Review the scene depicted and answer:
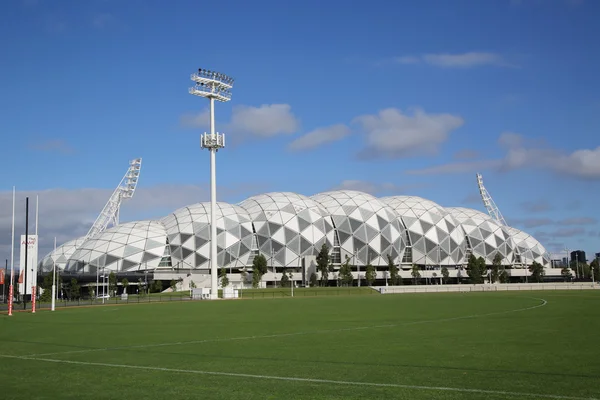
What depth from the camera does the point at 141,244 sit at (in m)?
103

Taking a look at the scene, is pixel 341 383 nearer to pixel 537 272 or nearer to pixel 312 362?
pixel 312 362

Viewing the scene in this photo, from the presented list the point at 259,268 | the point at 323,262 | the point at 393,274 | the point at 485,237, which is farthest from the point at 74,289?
the point at 485,237

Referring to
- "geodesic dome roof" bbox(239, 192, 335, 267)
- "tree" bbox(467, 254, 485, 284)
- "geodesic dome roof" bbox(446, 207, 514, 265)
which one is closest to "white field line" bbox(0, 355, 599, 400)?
"geodesic dome roof" bbox(239, 192, 335, 267)

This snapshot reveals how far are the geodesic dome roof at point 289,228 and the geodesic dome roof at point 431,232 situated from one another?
69.4 feet

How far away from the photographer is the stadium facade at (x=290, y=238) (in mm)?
103500

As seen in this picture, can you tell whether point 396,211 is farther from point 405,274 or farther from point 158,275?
point 158,275

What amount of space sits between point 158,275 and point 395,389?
92.1 metres

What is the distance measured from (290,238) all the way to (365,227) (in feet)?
54.1

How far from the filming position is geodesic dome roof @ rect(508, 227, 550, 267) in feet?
505

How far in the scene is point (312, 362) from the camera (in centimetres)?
1327

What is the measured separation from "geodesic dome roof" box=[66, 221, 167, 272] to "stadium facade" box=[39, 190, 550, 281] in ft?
0.56

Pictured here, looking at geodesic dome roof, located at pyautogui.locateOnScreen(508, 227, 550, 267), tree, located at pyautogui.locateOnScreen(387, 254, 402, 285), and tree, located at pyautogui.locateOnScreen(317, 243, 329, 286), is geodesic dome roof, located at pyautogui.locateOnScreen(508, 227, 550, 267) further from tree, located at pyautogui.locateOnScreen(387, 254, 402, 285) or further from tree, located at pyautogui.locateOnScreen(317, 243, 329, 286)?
tree, located at pyautogui.locateOnScreen(317, 243, 329, 286)

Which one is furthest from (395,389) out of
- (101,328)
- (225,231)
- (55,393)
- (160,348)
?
(225,231)

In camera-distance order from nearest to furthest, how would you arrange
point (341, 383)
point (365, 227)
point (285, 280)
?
point (341, 383)
point (285, 280)
point (365, 227)
